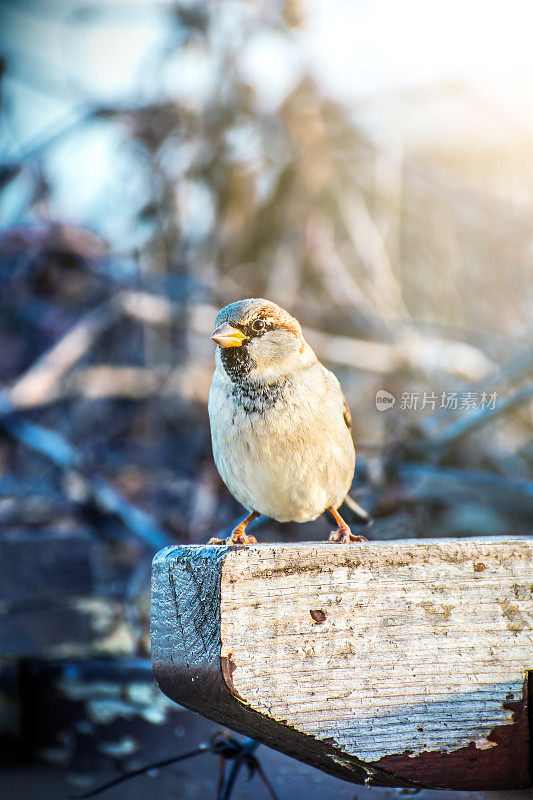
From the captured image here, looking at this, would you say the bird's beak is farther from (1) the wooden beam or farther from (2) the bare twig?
(2) the bare twig

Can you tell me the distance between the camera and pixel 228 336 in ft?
5.42

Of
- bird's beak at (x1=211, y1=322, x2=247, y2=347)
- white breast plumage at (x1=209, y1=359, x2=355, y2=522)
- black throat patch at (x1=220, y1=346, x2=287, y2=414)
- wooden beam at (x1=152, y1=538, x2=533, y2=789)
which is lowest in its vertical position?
wooden beam at (x1=152, y1=538, x2=533, y2=789)

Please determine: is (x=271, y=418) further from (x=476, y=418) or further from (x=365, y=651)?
(x=476, y=418)

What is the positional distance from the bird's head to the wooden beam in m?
0.61

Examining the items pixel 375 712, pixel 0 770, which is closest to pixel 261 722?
pixel 375 712

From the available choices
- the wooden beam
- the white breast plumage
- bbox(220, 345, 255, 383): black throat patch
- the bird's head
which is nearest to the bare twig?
the white breast plumage

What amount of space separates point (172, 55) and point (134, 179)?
77 cm

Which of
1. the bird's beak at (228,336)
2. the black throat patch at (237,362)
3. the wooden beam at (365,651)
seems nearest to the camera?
the wooden beam at (365,651)

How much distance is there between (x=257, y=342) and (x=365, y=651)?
2.60ft

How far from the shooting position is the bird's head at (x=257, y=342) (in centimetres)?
170

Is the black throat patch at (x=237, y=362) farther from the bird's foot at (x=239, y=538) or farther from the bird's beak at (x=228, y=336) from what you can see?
the bird's foot at (x=239, y=538)

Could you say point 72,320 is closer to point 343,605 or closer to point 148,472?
point 148,472

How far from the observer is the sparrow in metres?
1.70

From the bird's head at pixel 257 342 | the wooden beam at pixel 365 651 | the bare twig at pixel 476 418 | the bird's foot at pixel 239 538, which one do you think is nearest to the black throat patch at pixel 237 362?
the bird's head at pixel 257 342
